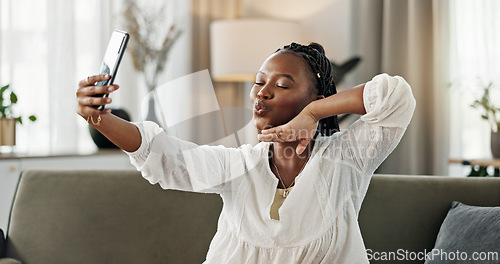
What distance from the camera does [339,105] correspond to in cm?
112

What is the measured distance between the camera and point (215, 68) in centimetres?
329

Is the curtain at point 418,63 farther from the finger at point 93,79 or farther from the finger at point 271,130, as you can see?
the finger at point 93,79

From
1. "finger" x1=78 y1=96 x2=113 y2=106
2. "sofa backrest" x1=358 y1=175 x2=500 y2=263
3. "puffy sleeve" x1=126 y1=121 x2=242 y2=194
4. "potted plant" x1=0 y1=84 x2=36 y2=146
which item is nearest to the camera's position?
"finger" x1=78 y1=96 x2=113 y2=106

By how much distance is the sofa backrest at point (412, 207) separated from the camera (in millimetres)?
1498

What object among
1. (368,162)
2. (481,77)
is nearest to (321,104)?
(368,162)

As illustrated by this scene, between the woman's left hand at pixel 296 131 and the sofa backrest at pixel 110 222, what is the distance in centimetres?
57

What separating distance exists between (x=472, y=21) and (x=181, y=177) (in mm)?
1997

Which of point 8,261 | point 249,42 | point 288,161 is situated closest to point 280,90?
point 288,161

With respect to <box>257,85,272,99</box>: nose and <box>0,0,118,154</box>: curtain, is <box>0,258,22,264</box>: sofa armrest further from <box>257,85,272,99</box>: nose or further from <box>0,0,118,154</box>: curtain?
<box>0,0,118,154</box>: curtain

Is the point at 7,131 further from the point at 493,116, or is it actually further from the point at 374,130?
the point at 493,116

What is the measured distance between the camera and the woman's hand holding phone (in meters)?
0.90

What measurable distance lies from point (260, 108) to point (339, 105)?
0.16 metres

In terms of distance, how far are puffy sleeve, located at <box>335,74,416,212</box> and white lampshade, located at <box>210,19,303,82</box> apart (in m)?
1.92

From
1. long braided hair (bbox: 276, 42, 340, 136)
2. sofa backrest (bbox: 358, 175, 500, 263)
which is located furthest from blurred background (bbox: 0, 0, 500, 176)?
long braided hair (bbox: 276, 42, 340, 136)
